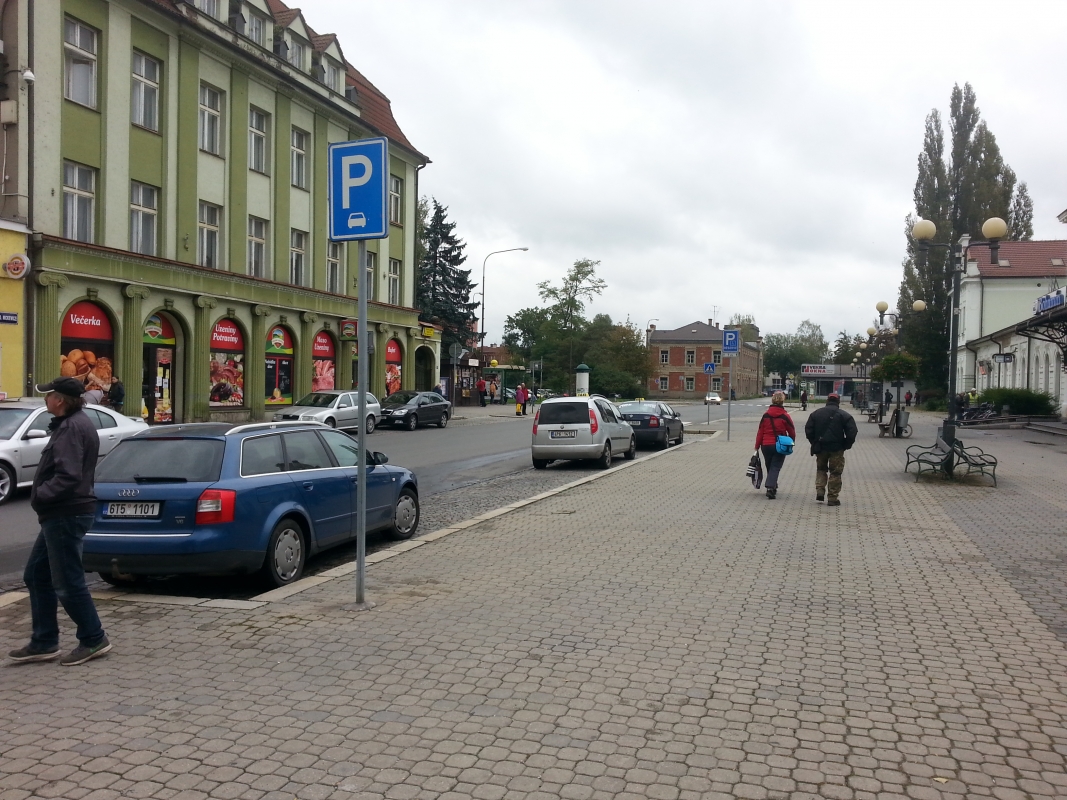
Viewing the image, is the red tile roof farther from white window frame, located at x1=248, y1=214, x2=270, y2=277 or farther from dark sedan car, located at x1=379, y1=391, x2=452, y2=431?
white window frame, located at x1=248, y1=214, x2=270, y2=277

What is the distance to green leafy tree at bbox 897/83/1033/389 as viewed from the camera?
63000mm

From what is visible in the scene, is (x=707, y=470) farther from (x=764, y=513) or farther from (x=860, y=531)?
(x=860, y=531)

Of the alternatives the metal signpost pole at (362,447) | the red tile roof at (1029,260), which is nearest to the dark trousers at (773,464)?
the metal signpost pole at (362,447)

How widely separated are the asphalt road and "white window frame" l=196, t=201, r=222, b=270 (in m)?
7.86

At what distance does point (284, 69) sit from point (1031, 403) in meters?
31.2

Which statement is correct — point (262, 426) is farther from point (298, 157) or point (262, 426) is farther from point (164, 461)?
point (298, 157)

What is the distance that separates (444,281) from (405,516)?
5782 cm

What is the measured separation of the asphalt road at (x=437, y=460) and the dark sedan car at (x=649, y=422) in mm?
3029

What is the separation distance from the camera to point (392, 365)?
42.7 m

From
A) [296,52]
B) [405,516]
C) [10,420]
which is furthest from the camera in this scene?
[296,52]

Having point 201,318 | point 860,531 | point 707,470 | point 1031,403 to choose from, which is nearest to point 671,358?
point 1031,403

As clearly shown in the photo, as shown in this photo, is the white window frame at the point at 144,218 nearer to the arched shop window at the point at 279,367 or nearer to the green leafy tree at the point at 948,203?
the arched shop window at the point at 279,367

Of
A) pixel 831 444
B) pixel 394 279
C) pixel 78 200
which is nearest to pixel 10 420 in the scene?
pixel 831 444

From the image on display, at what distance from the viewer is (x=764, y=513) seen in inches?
477
